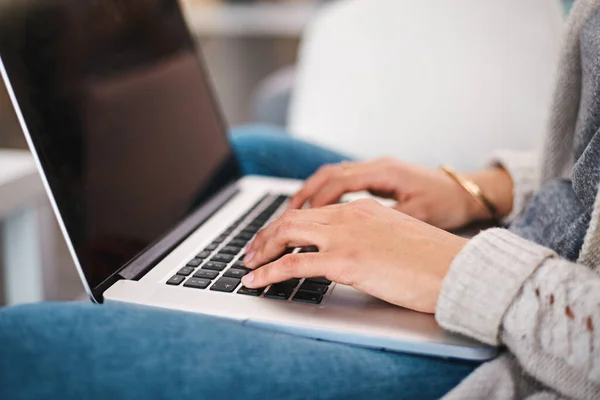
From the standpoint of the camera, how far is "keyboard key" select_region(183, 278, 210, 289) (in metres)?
0.53

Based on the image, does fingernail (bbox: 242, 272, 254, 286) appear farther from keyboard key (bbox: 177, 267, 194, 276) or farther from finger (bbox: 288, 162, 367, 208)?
finger (bbox: 288, 162, 367, 208)

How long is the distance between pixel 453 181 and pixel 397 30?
47 cm

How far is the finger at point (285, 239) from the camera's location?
0.51 m

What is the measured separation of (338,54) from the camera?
3.84 ft

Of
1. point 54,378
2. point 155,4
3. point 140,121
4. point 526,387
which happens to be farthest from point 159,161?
point 526,387

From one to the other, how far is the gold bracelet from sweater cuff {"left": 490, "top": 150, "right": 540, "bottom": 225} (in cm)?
3

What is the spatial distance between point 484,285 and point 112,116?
41cm

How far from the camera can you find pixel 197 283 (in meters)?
0.53

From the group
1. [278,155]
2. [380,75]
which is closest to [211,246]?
[278,155]

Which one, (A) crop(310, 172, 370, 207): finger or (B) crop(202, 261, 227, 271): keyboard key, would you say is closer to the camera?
(B) crop(202, 261, 227, 271): keyboard key

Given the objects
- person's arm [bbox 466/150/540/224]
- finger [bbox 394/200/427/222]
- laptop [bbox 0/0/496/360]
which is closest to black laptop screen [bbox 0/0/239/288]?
laptop [bbox 0/0/496/360]

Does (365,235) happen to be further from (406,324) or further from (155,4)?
(155,4)

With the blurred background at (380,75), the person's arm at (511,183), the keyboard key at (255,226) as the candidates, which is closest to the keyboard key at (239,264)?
the keyboard key at (255,226)

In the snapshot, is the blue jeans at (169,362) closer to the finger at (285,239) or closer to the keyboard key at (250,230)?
the finger at (285,239)
